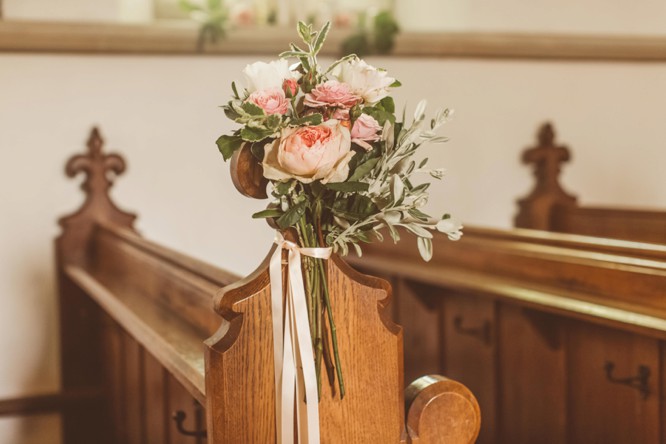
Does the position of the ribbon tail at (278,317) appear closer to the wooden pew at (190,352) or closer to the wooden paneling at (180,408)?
the wooden pew at (190,352)

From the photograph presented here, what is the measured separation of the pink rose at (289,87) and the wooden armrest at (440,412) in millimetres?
598

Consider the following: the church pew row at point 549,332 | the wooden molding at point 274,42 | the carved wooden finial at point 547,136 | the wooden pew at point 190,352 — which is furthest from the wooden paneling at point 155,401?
the carved wooden finial at point 547,136

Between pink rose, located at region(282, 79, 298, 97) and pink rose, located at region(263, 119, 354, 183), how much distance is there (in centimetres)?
8

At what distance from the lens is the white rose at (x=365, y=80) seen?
1.53 meters

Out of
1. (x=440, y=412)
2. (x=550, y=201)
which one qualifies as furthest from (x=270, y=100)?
(x=550, y=201)

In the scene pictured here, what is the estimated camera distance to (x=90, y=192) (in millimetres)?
4613

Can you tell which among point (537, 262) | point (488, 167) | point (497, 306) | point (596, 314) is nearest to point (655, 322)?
point (596, 314)

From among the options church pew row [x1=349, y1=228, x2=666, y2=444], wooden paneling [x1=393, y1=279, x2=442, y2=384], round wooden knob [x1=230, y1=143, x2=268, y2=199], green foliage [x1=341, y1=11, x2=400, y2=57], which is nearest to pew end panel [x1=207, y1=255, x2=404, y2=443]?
round wooden knob [x1=230, y1=143, x2=268, y2=199]

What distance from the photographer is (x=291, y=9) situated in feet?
16.5

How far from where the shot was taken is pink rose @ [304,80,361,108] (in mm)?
1517

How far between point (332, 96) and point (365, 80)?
7 cm

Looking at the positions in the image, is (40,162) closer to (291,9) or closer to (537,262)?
(291,9)

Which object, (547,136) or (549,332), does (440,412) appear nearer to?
(549,332)

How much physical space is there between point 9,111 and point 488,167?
2777mm
